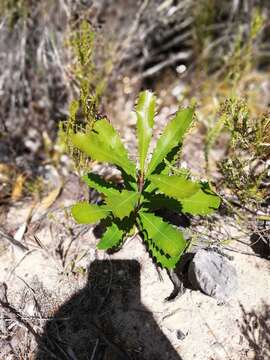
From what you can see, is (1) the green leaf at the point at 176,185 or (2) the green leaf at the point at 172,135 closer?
(1) the green leaf at the point at 176,185

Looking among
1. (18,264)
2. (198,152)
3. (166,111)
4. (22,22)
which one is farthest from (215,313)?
(22,22)

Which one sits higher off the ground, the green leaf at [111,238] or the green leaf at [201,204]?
the green leaf at [201,204]

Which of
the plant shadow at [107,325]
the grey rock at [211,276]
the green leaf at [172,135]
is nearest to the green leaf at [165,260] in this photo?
the grey rock at [211,276]

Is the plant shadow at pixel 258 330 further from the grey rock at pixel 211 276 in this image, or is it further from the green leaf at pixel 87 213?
the green leaf at pixel 87 213

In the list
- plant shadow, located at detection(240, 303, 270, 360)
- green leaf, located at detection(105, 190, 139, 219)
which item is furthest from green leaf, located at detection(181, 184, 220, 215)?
plant shadow, located at detection(240, 303, 270, 360)

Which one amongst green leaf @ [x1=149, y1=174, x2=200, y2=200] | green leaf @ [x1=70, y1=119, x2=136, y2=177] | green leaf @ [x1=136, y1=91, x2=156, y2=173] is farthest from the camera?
green leaf @ [x1=136, y1=91, x2=156, y2=173]

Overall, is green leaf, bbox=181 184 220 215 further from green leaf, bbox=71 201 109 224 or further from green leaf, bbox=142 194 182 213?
green leaf, bbox=71 201 109 224
